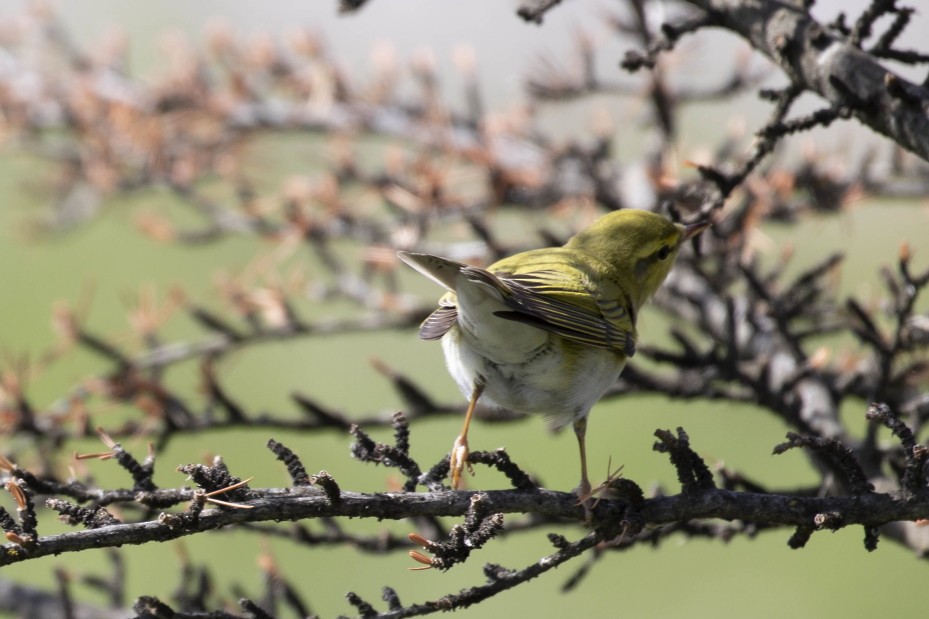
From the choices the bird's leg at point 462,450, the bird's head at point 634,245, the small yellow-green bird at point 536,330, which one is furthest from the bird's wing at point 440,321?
the bird's head at point 634,245

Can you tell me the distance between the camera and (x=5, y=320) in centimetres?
731

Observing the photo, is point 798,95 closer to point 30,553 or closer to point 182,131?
point 30,553

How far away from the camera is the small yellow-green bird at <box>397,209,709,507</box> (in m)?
2.80

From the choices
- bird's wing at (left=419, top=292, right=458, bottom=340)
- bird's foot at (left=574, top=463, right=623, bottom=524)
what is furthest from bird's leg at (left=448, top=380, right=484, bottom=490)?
bird's foot at (left=574, top=463, right=623, bottom=524)

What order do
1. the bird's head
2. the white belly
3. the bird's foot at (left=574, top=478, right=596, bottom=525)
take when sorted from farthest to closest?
the bird's head → the white belly → the bird's foot at (left=574, top=478, right=596, bottom=525)

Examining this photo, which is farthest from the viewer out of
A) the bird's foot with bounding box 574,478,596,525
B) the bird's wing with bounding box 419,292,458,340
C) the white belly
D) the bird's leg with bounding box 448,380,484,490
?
the white belly

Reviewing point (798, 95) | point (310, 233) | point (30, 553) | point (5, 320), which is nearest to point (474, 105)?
point (310, 233)

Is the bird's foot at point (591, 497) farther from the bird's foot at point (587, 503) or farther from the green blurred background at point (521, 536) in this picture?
the green blurred background at point (521, 536)

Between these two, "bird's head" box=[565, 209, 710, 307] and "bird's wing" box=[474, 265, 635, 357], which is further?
"bird's head" box=[565, 209, 710, 307]

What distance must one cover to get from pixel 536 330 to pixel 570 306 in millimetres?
190

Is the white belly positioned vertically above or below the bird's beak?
below

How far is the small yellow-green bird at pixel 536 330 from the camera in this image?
2.80m

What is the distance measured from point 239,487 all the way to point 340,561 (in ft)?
13.7

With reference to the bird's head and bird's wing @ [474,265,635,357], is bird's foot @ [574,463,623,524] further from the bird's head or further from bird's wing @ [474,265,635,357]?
the bird's head
